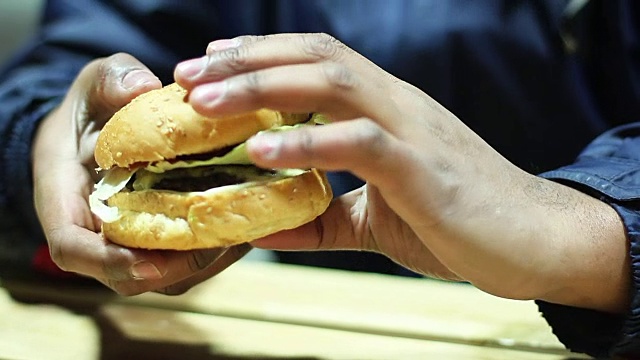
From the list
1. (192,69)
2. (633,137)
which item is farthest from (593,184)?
(192,69)

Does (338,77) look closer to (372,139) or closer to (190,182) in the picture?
(372,139)

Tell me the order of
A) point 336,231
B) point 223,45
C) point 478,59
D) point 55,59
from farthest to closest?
point 55,59
point 478,59
point 336,231
point 223,45

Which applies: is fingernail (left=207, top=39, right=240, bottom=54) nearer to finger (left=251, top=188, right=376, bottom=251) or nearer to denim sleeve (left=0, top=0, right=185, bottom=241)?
finger (left=251, top=188, right=376, bottom=251)

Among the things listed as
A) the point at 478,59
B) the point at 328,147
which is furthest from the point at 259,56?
the point at 478,59

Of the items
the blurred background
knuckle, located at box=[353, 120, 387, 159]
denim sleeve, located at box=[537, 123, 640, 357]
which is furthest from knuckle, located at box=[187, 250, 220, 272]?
the blurred background

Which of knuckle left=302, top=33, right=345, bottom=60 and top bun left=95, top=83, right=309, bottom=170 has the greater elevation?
knuckle left=302, top=33, right=345, bottom=60

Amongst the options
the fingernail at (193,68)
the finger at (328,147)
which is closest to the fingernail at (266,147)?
the finger at (328,147)

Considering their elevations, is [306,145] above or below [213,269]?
above
